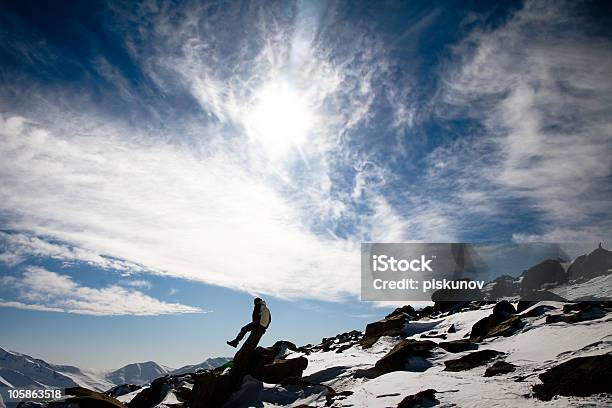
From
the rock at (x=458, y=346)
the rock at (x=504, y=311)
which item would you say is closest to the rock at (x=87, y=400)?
the rock at (x=458, y=346)

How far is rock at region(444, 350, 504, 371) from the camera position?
17078 mm

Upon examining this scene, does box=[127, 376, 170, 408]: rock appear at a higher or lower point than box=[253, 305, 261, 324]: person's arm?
lower

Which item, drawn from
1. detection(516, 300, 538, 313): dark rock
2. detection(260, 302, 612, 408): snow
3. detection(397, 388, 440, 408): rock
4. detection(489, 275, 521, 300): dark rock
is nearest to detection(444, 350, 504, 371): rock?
detection(260, 302, 612, 408): snow

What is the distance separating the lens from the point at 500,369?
48.1 feet

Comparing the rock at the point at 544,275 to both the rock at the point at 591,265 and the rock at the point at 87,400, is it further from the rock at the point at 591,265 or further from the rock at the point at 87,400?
the rock at the point at 87,400

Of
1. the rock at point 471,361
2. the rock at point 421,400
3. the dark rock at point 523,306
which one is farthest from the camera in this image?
the dark rock at point 523,306

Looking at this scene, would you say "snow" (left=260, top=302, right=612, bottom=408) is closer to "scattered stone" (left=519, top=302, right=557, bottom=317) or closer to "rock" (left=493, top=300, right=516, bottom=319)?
"scattered stone" (left=519, top=302, right=557, bottom=317)

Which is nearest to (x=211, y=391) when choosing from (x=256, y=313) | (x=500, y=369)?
(x=256, y=313)

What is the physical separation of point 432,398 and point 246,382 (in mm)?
11173

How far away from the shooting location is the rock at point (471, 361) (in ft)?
56.0

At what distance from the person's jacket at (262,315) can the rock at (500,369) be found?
41.3 feet

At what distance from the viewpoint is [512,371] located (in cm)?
1433

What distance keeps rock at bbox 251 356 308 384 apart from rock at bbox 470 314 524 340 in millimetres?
13085

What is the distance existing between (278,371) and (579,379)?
1593 centimetres
